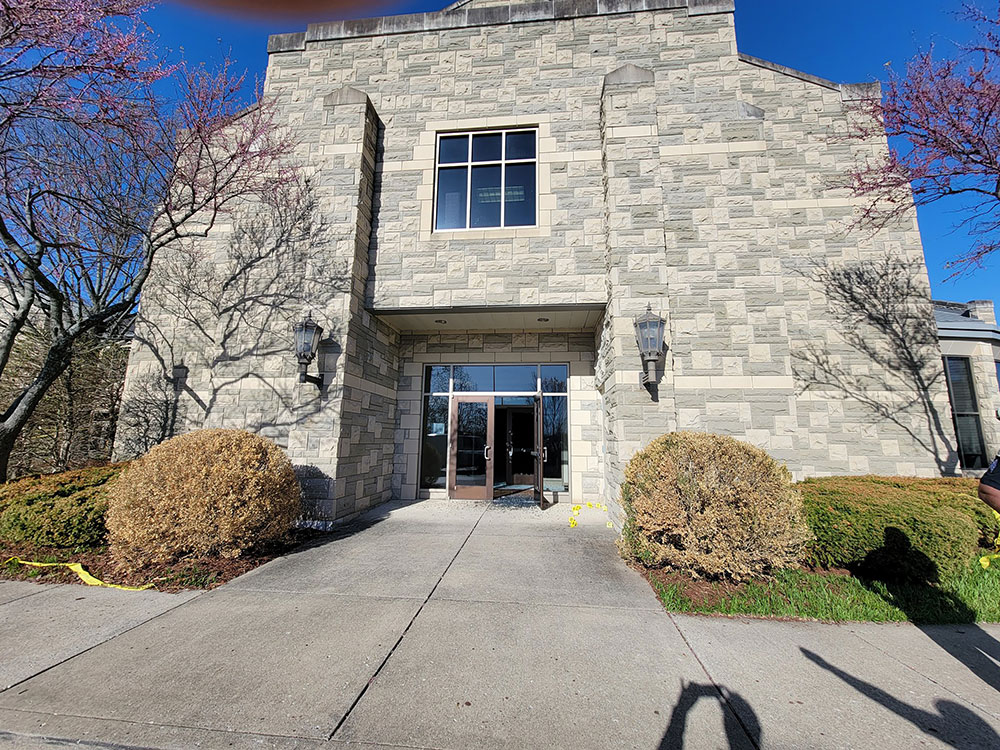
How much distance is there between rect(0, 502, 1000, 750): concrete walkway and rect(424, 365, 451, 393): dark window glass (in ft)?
17.5

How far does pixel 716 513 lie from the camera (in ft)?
13.6

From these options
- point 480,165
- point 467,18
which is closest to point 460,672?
point 480,165

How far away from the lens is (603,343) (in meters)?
7.54

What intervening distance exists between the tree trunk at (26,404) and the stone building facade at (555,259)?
1.52 metres

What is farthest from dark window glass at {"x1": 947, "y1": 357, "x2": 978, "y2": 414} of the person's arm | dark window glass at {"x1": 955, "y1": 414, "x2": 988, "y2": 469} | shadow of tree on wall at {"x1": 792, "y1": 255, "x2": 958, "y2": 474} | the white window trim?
the white window trim

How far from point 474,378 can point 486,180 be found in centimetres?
427

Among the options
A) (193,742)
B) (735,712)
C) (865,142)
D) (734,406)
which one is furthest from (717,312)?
(193,742)

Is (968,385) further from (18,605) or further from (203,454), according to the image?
(18,605)

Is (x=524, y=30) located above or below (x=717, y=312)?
above

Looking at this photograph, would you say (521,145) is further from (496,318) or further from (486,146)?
(496,318)

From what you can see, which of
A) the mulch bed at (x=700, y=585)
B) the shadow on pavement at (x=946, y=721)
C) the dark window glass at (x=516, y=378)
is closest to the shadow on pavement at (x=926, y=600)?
the mulch bed at (x=700, y=585)

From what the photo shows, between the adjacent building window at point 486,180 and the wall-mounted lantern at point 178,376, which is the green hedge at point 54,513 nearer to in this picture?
the wall-mounted lantern at point 178,376

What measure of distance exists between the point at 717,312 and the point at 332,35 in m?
9.88

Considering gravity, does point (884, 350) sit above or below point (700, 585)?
above
